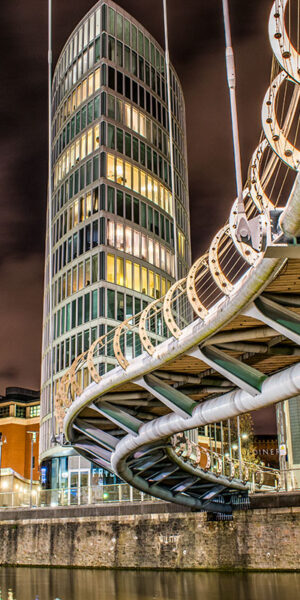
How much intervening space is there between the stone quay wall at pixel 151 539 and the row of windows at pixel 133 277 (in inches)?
751

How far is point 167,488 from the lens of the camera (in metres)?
→ 29.0

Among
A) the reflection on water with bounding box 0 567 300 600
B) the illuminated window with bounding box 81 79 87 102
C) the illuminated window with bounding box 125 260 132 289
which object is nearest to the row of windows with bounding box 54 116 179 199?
the illuminated window with bounding box 81 79 87 102

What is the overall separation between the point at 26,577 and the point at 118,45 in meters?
43.4

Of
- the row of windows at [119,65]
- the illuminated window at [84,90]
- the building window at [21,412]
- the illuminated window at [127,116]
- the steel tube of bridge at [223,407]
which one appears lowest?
the steel tube of bridge at [223,407]

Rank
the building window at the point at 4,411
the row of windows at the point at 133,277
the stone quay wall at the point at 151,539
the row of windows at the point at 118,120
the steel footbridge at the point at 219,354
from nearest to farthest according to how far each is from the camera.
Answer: the steel footbridge at the point at 219,354 → the stone quay wall at the point at 151,539 → the row of windows at the point at 133,277 → the row of windows at the point at 118,120 → the building window at the point at 4,411

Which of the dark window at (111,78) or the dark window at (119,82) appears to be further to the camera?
the dark window at (119,82)

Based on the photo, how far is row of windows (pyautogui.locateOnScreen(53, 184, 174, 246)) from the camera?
5167 cm

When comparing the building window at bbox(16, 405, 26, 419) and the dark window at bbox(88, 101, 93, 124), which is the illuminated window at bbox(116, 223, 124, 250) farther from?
the building window at bbox(16, 405, 26, 419)

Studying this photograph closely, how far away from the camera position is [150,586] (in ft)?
82.9

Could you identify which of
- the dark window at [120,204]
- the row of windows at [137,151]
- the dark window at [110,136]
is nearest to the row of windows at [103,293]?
the dark window at [120,204]

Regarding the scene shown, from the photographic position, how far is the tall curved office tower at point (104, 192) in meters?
49.9

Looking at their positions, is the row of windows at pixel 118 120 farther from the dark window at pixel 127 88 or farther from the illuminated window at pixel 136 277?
the illuminated window at pixel 136 277

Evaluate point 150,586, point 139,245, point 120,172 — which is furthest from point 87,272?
point 150,586

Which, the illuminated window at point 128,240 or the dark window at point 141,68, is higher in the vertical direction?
the dark window at point 141,68
